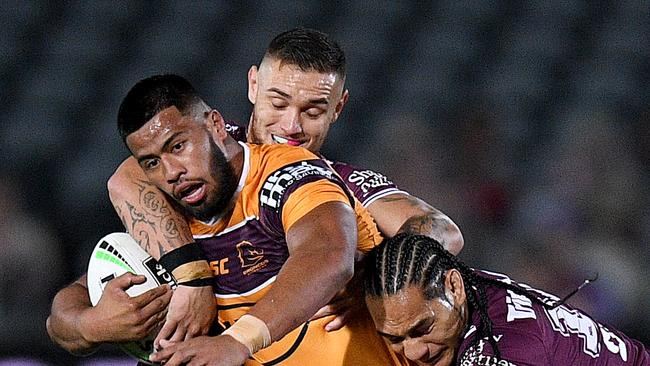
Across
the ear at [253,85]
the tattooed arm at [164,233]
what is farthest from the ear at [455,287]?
the ear at [253,85]

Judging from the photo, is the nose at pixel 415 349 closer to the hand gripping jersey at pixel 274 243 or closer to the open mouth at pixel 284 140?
the hand gripping jersey at pixel 274 243

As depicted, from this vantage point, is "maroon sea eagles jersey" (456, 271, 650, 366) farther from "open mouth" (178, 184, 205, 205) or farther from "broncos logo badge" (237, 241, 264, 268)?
"open mouth" (178, 184, 205, 205)

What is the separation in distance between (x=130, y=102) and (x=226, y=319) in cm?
58

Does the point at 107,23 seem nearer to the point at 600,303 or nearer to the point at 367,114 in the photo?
the point at 367,114

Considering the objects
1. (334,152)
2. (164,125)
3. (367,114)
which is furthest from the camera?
(367,114)

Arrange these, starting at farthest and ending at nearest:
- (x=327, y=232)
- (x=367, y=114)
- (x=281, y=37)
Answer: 1. (x=367, y=114)
2. (x=281, y=37)
3. (x=327, y=232)

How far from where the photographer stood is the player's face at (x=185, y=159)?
3.01 meters

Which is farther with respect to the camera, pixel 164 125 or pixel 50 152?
pixel 50 152

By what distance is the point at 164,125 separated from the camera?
3.02m

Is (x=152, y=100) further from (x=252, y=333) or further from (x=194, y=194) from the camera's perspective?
(x=252, y=333)

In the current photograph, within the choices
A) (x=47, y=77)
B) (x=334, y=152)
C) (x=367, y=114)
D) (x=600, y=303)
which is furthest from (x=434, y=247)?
(x=47, y=77)

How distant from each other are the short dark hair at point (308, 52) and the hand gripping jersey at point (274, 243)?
62 centimetres

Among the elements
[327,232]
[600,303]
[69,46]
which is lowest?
[600,303]

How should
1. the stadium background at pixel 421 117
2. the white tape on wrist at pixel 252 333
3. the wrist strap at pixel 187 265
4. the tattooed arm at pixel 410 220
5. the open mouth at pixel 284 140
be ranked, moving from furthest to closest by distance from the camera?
the stadium background at pixel 421 117, the open mouth at pixel 284 140, the tattooed arm at pixel 410 220, the wrist strap at pixel 187 265, the white tape on wrist at pixel 252 333
